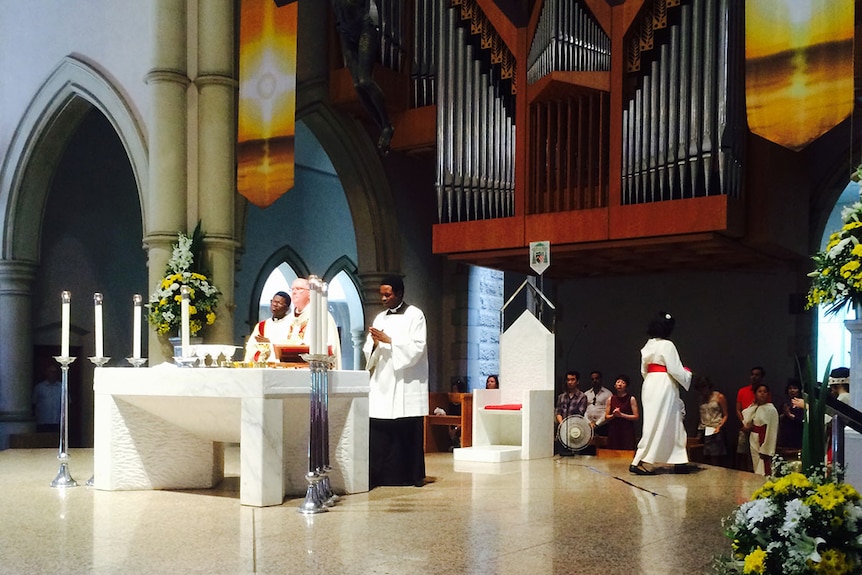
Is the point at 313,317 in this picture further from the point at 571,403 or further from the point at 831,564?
the point at 571,403

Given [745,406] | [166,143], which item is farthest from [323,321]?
[745,406]

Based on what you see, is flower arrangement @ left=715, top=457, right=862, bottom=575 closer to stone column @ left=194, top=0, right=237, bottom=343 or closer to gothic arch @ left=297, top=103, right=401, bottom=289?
stone column @ left=194, top=0, right=237, bottom=343

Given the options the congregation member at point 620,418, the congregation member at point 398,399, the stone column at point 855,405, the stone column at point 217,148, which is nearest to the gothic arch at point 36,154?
the stone column at point 217,148

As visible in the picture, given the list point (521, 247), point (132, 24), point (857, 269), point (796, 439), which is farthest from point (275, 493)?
point (132, 24)

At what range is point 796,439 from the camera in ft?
32.8

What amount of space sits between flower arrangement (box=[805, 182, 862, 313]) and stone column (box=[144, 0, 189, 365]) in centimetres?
718

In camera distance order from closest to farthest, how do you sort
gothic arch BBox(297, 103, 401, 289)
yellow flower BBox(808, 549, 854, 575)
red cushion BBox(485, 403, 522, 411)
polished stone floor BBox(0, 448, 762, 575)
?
yellow flower BBox(808, 549, 854, 575) < polished stone floor BBox(0, 448, 762, 575) < red cushion BBox(485, 403, 522, 411) < gothic arch BBox(297, 103, 401, 289)

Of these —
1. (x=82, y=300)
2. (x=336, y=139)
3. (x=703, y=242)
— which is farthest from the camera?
(x=82, y=300)

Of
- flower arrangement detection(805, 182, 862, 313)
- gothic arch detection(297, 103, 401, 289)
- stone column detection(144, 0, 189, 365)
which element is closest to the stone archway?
stone column detection(144, 0, 189, 365)

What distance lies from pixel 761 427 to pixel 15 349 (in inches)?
372

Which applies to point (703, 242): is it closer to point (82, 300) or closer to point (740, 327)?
point (740, 327)

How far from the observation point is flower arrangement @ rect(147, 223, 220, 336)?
33.3 feet

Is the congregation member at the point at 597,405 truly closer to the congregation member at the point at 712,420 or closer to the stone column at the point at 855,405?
the congregation member at the point at 712,420

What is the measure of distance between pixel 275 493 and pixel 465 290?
9311mm
